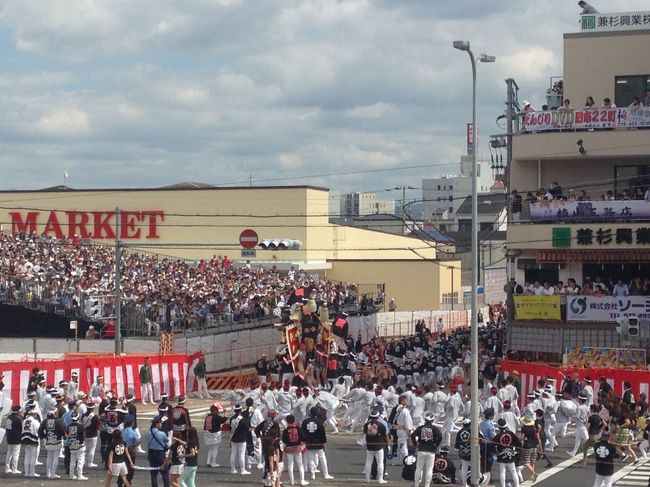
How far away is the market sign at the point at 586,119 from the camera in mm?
41938

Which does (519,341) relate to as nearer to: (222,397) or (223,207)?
(222,397)

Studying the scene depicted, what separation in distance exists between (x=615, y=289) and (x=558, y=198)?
13.5 ft

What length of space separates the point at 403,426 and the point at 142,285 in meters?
25.4

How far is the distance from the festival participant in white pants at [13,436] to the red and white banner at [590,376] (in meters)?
15.5

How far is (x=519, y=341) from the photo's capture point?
4253 centimetres

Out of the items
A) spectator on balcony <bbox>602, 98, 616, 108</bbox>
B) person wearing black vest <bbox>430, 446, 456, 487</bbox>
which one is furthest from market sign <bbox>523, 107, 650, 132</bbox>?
person wearing black vest <bbox>430, 446, 456, 487</bbox>

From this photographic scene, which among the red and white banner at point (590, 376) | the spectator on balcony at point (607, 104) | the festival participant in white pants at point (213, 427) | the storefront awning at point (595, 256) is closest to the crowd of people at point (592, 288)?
the storefront awning at point (595, 256)

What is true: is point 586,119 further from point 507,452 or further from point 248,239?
point 248,239

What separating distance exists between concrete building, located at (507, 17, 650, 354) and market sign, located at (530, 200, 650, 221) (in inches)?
1.4

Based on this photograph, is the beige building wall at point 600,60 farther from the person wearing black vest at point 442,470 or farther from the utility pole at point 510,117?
the person wearing black vest at point 442,470

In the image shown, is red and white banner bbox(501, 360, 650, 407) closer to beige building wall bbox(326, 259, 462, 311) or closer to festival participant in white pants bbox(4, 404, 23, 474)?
festival participant in white pants bbox(4, 404, 23, 474)

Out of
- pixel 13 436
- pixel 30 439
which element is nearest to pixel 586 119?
pixel 30 439

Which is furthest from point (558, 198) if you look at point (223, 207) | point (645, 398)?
point (223, 207)

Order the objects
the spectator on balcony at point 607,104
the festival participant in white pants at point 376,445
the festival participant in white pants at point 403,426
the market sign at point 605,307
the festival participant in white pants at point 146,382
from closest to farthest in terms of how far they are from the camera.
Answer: the festival participant in white pants at point 376,445 → the festival participant in white pants at point 403,426 → the festival participant in white pants at point 146,382 → the market sign at point 605,307 → the spectator on balcony at point 607,104
